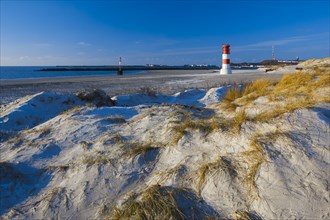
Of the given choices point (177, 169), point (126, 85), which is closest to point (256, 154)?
point (177, 169)

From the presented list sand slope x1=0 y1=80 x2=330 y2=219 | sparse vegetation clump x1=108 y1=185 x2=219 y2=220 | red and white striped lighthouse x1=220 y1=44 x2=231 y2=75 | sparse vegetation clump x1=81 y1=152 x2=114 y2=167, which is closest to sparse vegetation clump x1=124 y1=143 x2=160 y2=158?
sand slope x1=0 y1=80 x2=330 y2=219

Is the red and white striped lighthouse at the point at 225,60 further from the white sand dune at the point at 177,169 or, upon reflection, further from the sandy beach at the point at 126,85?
the white sand dune at the point at 177,169

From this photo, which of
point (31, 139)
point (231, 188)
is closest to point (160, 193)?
point (231, 188)

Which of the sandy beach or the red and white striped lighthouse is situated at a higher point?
the red and white striped lighthouse

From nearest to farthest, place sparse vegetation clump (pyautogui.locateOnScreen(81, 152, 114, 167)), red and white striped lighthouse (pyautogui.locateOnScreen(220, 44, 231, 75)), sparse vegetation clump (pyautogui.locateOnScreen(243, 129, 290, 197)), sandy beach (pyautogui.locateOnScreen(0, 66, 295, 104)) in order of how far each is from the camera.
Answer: sparse vegetation clump (pyautogui.locateOnScreen(243, 129, 290, 197)) → sparse vegetation clump (pyautogui.locateOnScreen(81, 152, 114, 167)) → sandy beach (pyautogui.locateOnScreen(0, 66, 295, 104)) → red and white striped lighthouse (pyautogui.locateOnScreen(220, 44, 231, 75))

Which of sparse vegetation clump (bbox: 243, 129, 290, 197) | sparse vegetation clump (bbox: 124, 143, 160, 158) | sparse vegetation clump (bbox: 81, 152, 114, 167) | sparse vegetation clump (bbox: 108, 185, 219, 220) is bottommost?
sparse vegetation clump (bbox: 108, 185, 219, 220)

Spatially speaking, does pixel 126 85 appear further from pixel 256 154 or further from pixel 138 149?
pixel 256 154

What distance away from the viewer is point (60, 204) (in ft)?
10.5

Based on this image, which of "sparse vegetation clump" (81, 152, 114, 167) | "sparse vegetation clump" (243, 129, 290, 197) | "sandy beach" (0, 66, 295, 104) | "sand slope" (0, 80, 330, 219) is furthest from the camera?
"sandy beach" (0, 66, 295, 104)

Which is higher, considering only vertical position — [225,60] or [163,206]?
[225,60]

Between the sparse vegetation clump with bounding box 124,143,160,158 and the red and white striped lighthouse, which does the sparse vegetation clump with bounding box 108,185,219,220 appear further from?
the red and white striped lighthouse

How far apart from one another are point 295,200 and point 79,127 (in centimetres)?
367

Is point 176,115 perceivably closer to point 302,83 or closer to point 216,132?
point 216,132

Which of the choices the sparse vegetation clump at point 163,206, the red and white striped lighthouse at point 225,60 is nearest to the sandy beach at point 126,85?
the red and white striped lighthouse at point 225,60
